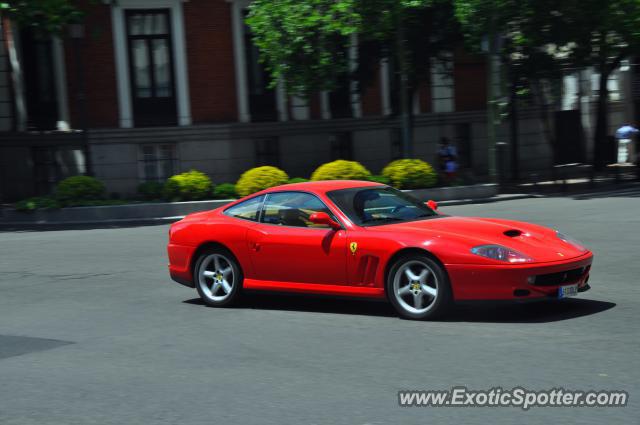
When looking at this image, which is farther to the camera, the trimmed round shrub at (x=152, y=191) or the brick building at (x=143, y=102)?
the brick building at (x=143, y=102)

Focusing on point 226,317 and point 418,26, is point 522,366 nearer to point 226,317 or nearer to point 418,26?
point 226,317

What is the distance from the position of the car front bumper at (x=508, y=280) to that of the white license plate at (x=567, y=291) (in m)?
0.04

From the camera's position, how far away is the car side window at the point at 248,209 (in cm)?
1061

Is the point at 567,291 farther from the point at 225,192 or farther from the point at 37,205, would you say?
the point at 37,205

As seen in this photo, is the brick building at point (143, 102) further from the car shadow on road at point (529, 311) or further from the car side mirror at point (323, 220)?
the car shadow on road at point (529, 311)

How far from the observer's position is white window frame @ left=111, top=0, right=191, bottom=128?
97.7ft

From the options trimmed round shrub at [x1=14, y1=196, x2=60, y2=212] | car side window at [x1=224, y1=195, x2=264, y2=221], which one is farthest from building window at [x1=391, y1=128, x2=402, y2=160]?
car side window at [x1=224, y1=195, x2=264, y2=221]

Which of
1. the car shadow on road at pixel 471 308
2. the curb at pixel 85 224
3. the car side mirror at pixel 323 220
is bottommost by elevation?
the curb at pixel 85 224

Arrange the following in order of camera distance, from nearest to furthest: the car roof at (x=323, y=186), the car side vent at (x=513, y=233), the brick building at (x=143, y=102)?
the car side vent at (x=513, y=233) < the car roof at (x=323, y=186) < the brick building at (x=143, y=102)

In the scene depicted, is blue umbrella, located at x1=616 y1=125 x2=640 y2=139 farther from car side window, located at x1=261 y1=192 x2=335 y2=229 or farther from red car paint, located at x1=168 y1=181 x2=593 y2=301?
car side window, located at x1=261 y1=192 x2=335 y2=229

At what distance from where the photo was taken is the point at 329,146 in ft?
106

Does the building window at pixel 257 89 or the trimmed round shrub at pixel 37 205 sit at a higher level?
the building window at pixel 257 89

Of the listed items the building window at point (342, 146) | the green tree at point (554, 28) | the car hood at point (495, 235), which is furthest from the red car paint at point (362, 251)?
the building window at point (342, 146)

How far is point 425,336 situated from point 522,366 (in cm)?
144
